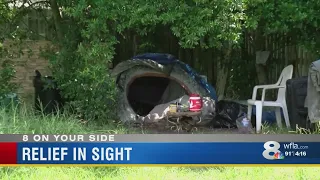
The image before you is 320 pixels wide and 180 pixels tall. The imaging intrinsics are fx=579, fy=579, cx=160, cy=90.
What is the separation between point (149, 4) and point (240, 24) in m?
1.25

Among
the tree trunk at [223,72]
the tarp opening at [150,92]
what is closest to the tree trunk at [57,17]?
the tarp opening at [150,92]

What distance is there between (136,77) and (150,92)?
0.80 metres

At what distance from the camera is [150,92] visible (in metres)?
9.64

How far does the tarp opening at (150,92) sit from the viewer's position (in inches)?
369

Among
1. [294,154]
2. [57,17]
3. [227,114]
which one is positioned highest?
[57,17]

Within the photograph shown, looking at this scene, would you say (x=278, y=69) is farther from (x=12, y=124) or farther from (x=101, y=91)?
(x=12, y=124)

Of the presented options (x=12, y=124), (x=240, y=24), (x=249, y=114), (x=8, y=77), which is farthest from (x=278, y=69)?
(x=12, y=124)

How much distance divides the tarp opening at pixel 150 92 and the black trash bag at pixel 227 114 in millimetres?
732

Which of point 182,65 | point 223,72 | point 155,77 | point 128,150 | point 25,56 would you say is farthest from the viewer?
point 223,72

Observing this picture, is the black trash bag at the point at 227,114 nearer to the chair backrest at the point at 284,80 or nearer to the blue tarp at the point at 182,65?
the blue tarp at the point at 182,65

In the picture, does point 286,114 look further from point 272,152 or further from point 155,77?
point 272,152

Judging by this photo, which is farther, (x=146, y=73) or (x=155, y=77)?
(x=155, y=77)

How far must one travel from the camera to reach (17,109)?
7.66m

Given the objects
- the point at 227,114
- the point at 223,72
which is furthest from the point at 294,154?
the point at 223,72
